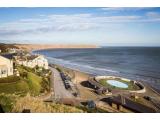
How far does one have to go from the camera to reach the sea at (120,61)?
3.76m

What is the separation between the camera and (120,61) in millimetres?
3822

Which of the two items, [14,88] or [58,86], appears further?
[58,86]

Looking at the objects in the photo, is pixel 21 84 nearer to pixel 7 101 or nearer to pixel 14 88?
pixel 14 88

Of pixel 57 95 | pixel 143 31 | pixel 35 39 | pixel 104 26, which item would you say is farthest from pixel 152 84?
pixel 35 39

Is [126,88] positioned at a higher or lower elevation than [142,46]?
lower

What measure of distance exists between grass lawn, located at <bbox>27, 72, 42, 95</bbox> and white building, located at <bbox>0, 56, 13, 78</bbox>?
0.24 meters

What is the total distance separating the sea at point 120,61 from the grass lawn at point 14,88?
1.53 ft

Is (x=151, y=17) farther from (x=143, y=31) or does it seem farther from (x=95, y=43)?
(x=95, y=43)

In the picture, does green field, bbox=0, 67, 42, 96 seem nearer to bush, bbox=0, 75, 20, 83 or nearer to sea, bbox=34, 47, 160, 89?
bush, bbox=0, 75, 20, 83

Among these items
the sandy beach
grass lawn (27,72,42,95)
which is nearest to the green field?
grass lawn (27,72,42,95)

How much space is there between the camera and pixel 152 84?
3764mm

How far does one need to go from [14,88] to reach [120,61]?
52.5 inches

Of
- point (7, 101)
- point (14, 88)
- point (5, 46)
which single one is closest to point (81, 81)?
point (14, 88)

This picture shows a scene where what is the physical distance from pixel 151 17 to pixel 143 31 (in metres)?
0.19
